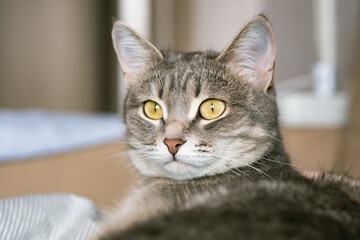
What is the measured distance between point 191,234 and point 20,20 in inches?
217

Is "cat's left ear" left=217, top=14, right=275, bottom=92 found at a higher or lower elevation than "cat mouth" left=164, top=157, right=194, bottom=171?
higher

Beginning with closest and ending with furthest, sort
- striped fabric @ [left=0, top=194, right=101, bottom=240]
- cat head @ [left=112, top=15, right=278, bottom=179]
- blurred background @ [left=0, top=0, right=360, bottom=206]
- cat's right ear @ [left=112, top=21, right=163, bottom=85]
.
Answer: striped fabric @ [left=0, top=194, right=101, bottom=240]
cat head @ [left=112, top=15, right=278, bottom=179]
cat's right ear @ [left=112, top=21, right=163, bottom=85]
blurred background @ [left=0, top=0, right=360, bottom=206]

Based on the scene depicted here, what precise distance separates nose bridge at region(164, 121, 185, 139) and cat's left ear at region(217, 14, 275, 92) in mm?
290

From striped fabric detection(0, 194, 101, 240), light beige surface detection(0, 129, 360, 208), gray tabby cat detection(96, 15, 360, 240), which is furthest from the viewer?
light beige surface detection(0, 129, 360, 208)

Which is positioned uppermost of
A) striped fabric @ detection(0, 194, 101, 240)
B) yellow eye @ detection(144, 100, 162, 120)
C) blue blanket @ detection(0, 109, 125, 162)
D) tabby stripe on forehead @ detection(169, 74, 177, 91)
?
tabby stripe on forehead @ detection(169, 74, 177, 91)

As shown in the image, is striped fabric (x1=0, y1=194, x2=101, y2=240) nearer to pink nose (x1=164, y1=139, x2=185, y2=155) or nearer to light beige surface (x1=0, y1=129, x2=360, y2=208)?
pink nose (x1=164, y1=139, x2=185, y2=155)

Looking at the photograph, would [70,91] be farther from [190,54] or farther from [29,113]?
[190,54]

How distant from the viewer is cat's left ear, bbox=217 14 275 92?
146 cm

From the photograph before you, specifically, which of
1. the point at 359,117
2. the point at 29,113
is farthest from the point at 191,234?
the point at 29,113

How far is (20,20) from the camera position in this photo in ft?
18.8

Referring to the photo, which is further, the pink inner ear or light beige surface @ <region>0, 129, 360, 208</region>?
light beige surface @ <region>0, 129, 360, 208</region>

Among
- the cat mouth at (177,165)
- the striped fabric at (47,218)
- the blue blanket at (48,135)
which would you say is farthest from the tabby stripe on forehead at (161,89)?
the blue blanket at (48,135)

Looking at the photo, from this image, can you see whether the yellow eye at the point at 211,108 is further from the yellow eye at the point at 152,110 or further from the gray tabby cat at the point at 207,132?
the yellow eye at the point at 152,110

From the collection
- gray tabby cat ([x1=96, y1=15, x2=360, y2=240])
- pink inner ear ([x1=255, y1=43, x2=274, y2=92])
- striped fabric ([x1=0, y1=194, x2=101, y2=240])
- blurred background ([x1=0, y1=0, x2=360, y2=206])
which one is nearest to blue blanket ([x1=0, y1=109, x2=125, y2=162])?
blurred background ([x1=0, y1=0, x2=360, y2=206])
